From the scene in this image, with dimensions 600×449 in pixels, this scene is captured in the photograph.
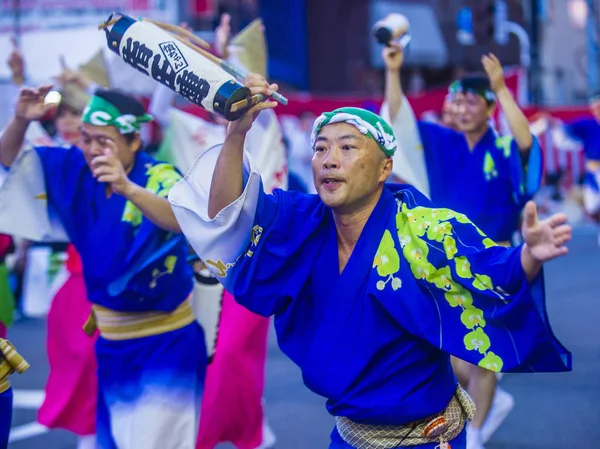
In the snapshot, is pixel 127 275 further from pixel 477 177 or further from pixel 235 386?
pixel 477 177

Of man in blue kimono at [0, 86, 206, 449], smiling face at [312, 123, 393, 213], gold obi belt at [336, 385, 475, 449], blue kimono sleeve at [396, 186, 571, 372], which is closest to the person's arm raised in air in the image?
smiling face at [312, 123, 393, 213]

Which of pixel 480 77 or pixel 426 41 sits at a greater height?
pixel 480 77

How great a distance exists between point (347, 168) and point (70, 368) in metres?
2.62

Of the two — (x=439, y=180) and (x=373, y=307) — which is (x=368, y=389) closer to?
(x=373, y=307)

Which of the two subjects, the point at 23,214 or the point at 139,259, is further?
the point at 23,214

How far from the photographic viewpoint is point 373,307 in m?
2.75

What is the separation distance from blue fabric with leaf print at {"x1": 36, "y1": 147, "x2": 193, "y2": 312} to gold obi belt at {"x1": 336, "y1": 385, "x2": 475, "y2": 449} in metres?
1.19

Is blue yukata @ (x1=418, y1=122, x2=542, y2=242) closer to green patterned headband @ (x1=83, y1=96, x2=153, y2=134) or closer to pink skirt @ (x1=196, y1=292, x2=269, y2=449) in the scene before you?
pink skirt @ (x1=196, y1=292, x2=269, y2=449)

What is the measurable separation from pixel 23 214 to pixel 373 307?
6.35 ft

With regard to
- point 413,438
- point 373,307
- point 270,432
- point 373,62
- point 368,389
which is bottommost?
point 373,62

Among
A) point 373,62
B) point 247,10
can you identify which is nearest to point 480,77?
point 247,10

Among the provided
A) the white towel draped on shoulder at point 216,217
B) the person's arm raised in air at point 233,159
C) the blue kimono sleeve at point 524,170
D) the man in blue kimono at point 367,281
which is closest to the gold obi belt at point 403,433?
the man in blue kimono at point 367,281

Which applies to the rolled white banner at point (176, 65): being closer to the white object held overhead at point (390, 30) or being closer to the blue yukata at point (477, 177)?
the white object held overhead at point (390, 30)

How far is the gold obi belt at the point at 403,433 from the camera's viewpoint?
281cm
